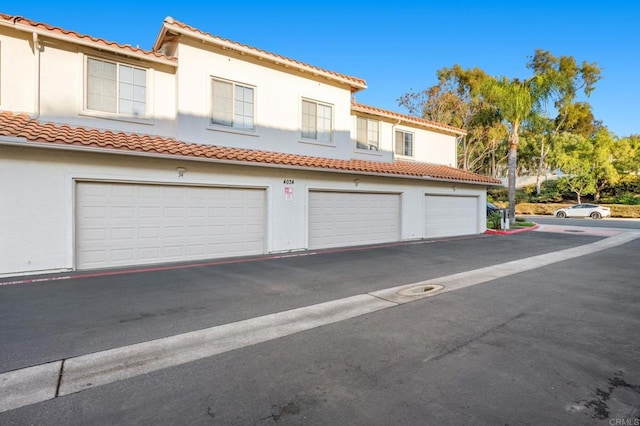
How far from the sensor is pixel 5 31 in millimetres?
9594

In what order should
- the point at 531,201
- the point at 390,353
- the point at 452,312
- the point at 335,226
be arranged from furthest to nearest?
1. the point at 531,201
2. the point at 335,226
3. the point at 452,312
4. the point at 390,353

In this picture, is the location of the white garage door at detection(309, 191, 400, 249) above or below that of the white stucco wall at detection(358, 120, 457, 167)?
below

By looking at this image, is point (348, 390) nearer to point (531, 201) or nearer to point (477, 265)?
point (477, 265)

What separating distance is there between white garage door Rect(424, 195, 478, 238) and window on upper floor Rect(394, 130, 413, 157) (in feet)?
9.83

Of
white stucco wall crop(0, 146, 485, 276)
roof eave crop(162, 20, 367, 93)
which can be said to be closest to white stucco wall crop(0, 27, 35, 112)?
white stucco wall crop(0, 146, 485, 276)

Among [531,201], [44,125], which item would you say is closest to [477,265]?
[44,125]

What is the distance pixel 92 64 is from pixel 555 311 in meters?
12.9

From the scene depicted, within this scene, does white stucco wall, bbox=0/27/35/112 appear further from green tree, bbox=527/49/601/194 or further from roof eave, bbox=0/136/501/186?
green tree, bbox=527/49/601/194

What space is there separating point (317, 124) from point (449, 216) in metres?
8.19

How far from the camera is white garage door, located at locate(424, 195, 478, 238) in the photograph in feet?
54.6

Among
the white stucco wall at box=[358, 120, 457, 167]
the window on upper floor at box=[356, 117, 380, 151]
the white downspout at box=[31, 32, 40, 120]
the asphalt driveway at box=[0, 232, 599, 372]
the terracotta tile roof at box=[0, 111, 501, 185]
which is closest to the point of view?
the asphalt driveway at box=[0, 232, 599, 372]

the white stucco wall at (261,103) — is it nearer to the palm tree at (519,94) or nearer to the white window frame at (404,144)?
the white window frame at (404,144)

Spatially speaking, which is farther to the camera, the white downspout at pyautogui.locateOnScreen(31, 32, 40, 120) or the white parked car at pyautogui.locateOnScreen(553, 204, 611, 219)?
the white parked car at pyautogui.locateOnScreen(553, 204, 611, 219)

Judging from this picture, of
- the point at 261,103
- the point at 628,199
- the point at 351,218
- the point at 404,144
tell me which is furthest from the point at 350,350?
the point at 628,199
